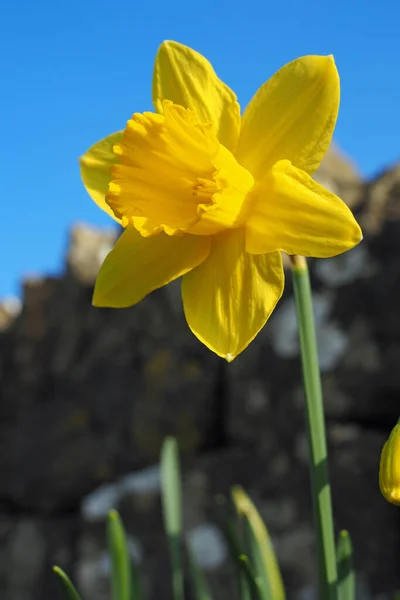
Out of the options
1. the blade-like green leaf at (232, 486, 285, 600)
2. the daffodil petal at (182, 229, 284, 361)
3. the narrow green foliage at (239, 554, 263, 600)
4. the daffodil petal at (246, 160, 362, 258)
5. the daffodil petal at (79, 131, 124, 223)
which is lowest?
the blade-like green leaf at (232, 486, 285, 600)

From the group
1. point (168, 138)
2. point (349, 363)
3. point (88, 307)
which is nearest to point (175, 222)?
point (168, 138)

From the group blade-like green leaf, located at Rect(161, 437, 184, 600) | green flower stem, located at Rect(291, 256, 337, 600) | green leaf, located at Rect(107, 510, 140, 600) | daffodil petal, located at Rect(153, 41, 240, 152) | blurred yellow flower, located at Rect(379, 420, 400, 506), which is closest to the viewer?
blurred yellow flower, located at Rect(379, 420, 400, 506)

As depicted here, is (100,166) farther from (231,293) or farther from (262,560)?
(262,560)

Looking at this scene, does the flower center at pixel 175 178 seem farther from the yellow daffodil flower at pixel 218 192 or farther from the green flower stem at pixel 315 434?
the green flower stem at pixel 315 434

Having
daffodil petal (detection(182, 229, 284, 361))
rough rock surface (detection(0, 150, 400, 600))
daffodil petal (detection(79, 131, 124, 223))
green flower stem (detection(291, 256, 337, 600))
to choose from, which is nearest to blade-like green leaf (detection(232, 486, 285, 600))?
green flower stem (detection(291, 256, 337, 600))

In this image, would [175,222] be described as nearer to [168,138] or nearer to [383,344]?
[168,138]

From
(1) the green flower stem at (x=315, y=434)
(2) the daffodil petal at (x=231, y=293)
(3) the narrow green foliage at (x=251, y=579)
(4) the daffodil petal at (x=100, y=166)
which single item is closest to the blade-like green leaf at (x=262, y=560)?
(3) the narrow green foliage at (x=251, y=579)

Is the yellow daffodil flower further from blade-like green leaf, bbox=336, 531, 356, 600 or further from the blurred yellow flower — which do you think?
blade-like green leaf, bbox=336, 531, 356, 600

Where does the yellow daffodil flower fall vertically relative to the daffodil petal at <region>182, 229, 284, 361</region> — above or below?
above
